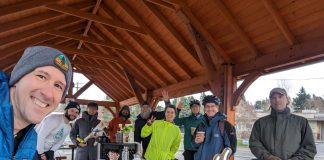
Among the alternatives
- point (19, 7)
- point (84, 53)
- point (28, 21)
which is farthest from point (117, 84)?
point (19, 7)

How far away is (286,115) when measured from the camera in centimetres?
316

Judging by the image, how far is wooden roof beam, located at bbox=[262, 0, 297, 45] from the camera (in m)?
4.89

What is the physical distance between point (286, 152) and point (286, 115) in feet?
1.24

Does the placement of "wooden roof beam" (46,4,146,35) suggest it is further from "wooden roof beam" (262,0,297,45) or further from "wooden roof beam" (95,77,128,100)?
"wooden roof beam" (95,77,128,100)

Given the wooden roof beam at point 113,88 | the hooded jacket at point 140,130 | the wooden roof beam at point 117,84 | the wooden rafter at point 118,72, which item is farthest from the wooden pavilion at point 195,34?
the wooden roof beam at point 113,88

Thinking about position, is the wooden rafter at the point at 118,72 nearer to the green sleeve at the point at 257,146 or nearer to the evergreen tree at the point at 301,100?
the green sleeve at the point at 257,146

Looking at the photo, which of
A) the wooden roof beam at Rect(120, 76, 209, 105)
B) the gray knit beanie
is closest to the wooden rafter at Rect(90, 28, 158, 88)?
the wooden roof beam at Rect(120, 76, 209, 105)

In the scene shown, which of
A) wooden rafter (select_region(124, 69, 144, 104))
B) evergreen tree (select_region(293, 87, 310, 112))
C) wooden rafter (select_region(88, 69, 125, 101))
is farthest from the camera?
evergreen tree (select_region(293, 87, 310, 112))

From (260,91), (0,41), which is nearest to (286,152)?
(0,41)

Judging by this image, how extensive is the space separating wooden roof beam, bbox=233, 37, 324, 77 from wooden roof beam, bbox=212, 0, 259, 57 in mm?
232

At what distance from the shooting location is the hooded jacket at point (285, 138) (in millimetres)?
3025

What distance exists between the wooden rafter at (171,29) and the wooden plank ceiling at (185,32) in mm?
23

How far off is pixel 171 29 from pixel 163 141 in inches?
153

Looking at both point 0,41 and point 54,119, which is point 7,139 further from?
point 0,41
